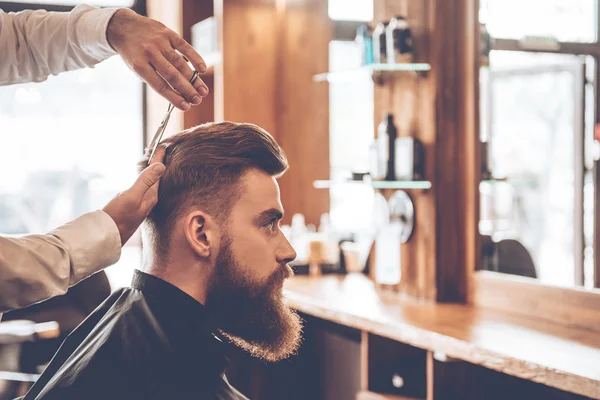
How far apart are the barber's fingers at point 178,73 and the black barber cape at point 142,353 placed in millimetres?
489

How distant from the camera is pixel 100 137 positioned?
5.28 m

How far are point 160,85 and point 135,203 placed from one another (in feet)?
0.72

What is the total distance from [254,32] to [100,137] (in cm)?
155

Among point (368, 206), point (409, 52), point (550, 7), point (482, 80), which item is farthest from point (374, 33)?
point (368, 206)

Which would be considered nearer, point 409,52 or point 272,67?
point 409,52

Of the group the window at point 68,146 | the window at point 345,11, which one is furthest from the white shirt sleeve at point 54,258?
the window at point 68,146

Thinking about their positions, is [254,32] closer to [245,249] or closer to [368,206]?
[368,206]

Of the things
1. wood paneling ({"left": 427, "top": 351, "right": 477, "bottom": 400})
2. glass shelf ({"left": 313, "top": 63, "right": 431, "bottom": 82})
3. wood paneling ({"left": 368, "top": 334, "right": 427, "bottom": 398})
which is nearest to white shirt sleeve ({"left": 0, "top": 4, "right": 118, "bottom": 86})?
wood paneling ({"left": 427, "top": 351, "right": 477, "bottom": 400})

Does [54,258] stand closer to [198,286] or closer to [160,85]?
[160,85]

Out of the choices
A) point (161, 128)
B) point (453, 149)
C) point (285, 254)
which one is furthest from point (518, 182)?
point (161, 128)

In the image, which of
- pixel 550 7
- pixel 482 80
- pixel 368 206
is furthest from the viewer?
pixel 368 206

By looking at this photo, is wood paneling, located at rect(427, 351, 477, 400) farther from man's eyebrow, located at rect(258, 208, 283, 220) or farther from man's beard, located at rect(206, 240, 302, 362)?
man's eyebrow, located at rect(258, 208, 283, 220)

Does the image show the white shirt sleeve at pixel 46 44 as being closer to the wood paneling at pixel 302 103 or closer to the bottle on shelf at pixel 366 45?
the bottle on shelf at pixel 366 45

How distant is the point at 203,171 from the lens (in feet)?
5.52
